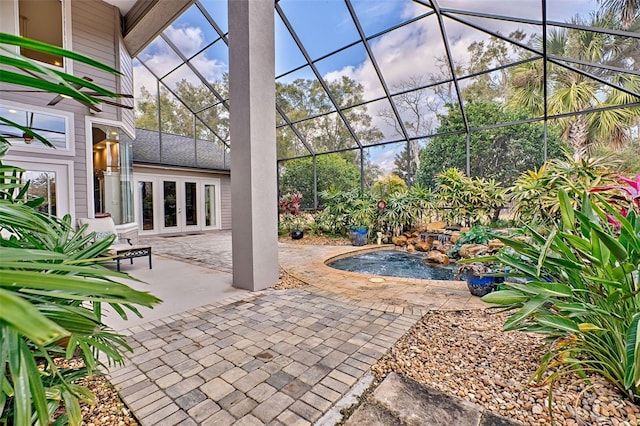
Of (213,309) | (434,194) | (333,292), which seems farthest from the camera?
(434,194)

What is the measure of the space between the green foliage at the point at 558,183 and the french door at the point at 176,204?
439 inches

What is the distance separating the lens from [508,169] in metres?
9.51

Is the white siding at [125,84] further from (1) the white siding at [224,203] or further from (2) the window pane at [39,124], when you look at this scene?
(1) the white siding at [224,203]

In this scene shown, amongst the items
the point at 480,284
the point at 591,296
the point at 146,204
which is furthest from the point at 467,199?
the point at 146,204

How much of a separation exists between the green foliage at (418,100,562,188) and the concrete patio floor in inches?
272

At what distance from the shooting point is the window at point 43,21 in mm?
5969

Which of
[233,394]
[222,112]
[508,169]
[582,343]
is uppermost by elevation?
[222,112]

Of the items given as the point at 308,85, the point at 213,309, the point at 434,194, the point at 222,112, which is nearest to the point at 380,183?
the point at 434,194

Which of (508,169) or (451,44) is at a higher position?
(451,44)

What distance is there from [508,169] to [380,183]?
13.6 feet

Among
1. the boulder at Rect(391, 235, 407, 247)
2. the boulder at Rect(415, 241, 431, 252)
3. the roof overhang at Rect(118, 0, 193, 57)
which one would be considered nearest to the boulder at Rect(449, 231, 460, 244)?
the boulder at Rect(415, 241, 431, 252)

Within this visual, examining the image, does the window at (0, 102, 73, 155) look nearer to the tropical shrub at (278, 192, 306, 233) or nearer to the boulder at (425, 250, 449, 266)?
the tropical shrub at (278, 192, 306, 233)

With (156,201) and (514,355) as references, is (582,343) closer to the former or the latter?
(514,355)

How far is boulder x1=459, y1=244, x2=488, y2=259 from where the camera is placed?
197 inches
